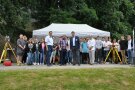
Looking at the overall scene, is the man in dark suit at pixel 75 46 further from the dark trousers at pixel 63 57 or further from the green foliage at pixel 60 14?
the green foliage at pixel 60 14

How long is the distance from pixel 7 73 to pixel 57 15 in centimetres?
2001

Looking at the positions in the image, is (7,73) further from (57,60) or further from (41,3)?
(41,3)

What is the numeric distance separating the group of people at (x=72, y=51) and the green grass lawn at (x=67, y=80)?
5.15 meters

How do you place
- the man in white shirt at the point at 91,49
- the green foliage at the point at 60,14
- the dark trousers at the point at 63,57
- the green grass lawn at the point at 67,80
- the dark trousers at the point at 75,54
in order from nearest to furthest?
the green grass lawn at the point at 67,80 → the dark trousers at the point at 75,54 → the dark trousers at the point at 63,57 → the man in white shirt at the point at 91,49 → the green foliage at the point at 60,14

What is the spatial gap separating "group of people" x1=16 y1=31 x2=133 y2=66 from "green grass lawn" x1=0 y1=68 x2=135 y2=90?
16.9 ft

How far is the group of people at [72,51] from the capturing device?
23797 millimetres

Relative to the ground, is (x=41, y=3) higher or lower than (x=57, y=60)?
higher

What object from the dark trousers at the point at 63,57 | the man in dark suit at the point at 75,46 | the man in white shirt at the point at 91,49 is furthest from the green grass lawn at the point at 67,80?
the man in white shirt at the point at 91,49

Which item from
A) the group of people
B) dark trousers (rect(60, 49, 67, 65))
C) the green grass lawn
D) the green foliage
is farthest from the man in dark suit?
the green foliage

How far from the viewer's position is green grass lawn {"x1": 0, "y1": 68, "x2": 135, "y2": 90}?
648 inches

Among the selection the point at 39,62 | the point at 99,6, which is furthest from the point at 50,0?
the point at 39,62

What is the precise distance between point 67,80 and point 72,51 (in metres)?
7.00

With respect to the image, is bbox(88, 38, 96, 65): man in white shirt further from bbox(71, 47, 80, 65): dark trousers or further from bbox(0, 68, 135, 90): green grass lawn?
bbox(0, 68, 135, 90): green grass lawn

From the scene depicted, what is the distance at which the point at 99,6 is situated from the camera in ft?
134
